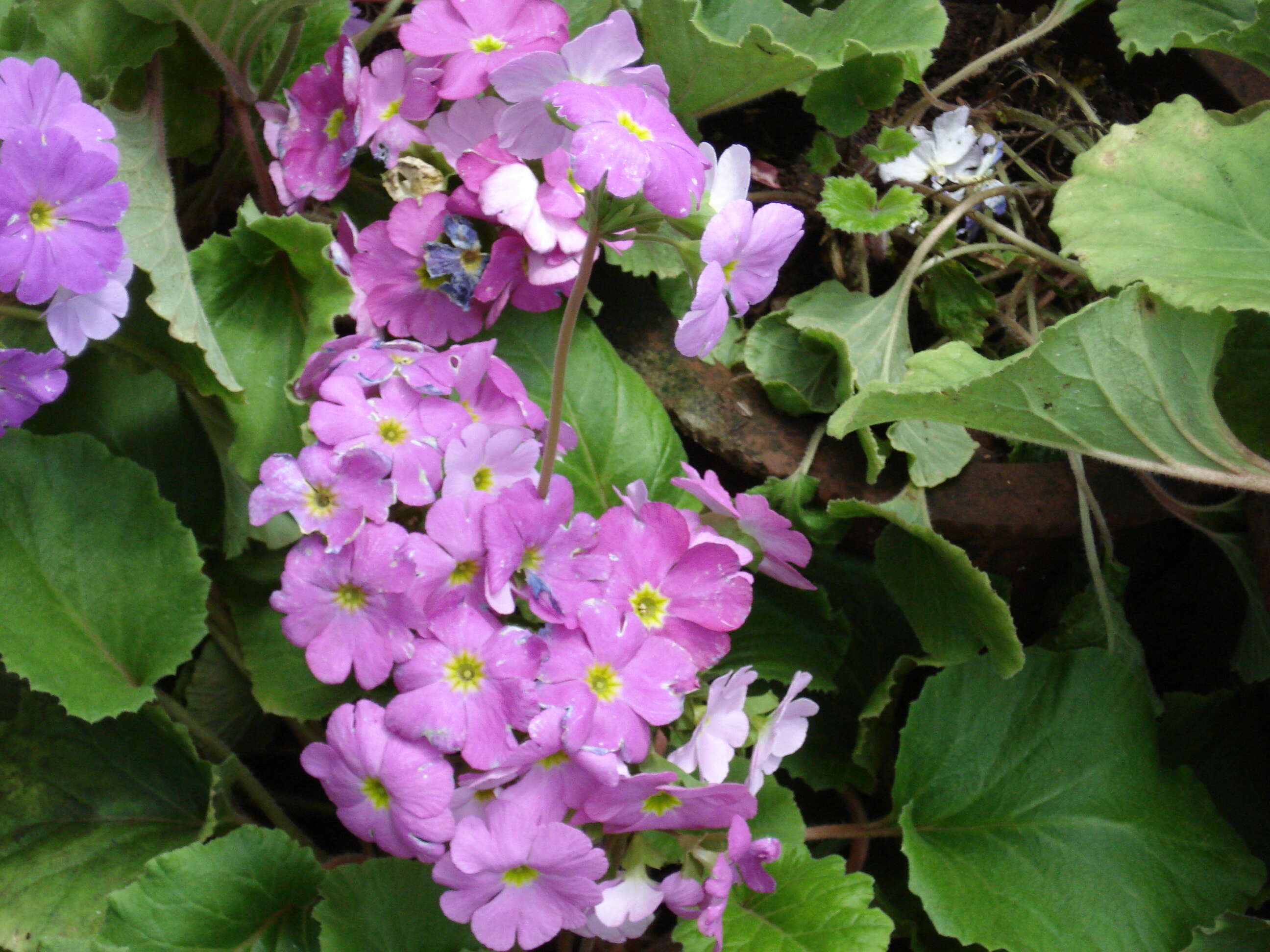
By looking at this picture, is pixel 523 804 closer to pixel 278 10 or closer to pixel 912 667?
pixel 912 667

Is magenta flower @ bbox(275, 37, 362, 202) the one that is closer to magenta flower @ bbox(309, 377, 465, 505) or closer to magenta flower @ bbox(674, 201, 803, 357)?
magenta flower @ bbox(309, 377, 465, 505)

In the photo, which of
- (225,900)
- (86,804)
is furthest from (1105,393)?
(86,804)

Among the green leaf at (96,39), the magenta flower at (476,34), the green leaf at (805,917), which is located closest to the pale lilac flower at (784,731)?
the green leaf at (805,917)

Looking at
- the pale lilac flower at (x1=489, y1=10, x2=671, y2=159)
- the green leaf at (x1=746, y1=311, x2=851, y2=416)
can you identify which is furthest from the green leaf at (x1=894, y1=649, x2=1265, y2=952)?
the pale lilac flower at (x1=489, y1=10, x2=671, y2=159)

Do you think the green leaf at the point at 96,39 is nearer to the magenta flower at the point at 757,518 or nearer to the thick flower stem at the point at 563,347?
the thick flower stem at the point at 563,347

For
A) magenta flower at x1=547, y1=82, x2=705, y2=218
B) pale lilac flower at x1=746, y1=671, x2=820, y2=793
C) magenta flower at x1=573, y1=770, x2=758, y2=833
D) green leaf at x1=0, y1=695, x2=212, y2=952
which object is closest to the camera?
magenta flower at x1=547, y1=82, x2=705, y2=218

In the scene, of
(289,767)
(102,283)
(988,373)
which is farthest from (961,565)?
(289,767)
